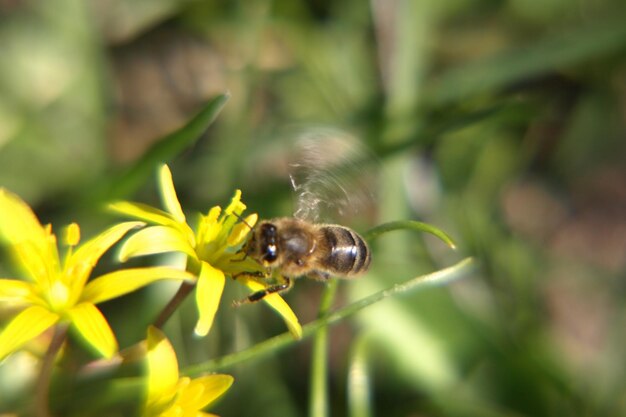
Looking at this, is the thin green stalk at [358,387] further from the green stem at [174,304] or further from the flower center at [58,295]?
the flower center at [58,295]

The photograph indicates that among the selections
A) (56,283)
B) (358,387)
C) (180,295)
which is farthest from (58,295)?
(358,387)

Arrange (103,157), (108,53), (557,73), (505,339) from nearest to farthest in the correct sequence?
(505,339), (103,157), (108,53), (557,73)

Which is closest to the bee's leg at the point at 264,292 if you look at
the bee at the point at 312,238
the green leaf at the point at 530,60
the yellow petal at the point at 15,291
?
the bee at the point at 312,238

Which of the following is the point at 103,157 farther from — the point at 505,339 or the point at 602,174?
the point at 602,174

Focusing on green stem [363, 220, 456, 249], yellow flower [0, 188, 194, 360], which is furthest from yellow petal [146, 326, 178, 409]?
green stem [363, 220, 456, 249]

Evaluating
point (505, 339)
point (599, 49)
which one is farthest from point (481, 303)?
point (599, 49)

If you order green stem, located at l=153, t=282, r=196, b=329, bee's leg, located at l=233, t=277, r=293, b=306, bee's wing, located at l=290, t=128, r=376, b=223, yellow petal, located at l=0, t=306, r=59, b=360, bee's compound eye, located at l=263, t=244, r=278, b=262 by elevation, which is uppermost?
bee's wing, located at l=290, t=128, r=376, b=223

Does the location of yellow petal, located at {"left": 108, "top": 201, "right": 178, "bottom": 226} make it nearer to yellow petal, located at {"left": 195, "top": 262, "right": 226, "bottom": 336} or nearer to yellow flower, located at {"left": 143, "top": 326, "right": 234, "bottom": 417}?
yellow petal, located at {"left": 195, "top": 262, "right": 226, "bottom": 336}
